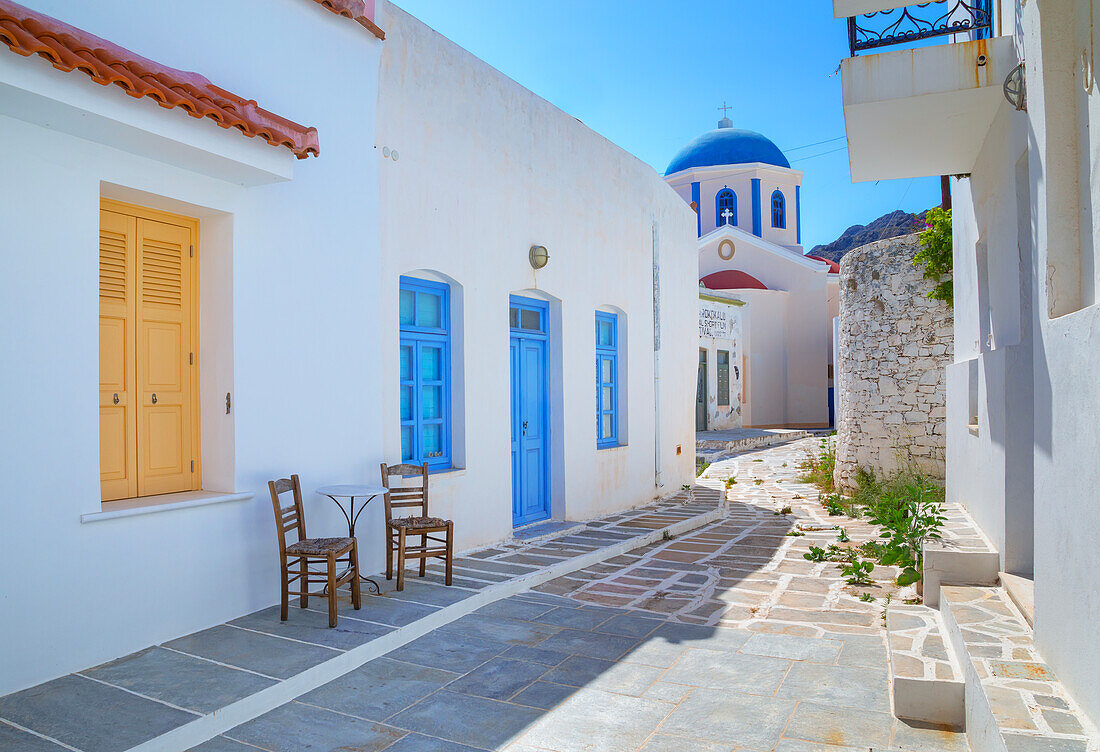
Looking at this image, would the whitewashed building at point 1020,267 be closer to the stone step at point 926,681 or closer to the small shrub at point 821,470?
the stone step at point 926,681

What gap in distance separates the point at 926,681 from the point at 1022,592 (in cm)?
99

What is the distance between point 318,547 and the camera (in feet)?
15.0

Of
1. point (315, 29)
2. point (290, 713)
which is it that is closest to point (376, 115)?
point (315, 29)

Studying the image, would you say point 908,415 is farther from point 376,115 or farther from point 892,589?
point 376,115

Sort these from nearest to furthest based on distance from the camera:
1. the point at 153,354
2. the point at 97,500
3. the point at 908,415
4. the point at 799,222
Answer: the point at 97,500 < the point at 153,354 < the point at 908,415 < the point at 799,222

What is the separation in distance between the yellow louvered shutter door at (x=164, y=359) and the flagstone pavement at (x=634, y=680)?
181 centimetres

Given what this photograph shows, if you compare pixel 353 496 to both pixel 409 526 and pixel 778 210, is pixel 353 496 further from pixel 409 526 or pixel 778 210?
pixel 778 210

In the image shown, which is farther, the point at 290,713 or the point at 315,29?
the point at 315,29

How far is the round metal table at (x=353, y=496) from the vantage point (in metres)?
4.99

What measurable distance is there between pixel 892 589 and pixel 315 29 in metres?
6.08

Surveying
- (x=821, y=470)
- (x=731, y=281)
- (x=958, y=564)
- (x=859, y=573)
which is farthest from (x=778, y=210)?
(x=958, y=564)

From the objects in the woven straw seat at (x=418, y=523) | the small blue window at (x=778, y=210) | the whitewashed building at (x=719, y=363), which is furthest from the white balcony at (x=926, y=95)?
the small blue window at (x=778, y=210)

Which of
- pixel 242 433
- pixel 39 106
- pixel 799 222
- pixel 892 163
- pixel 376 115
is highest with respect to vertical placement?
pixel 799 222

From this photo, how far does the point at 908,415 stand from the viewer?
979 cm
